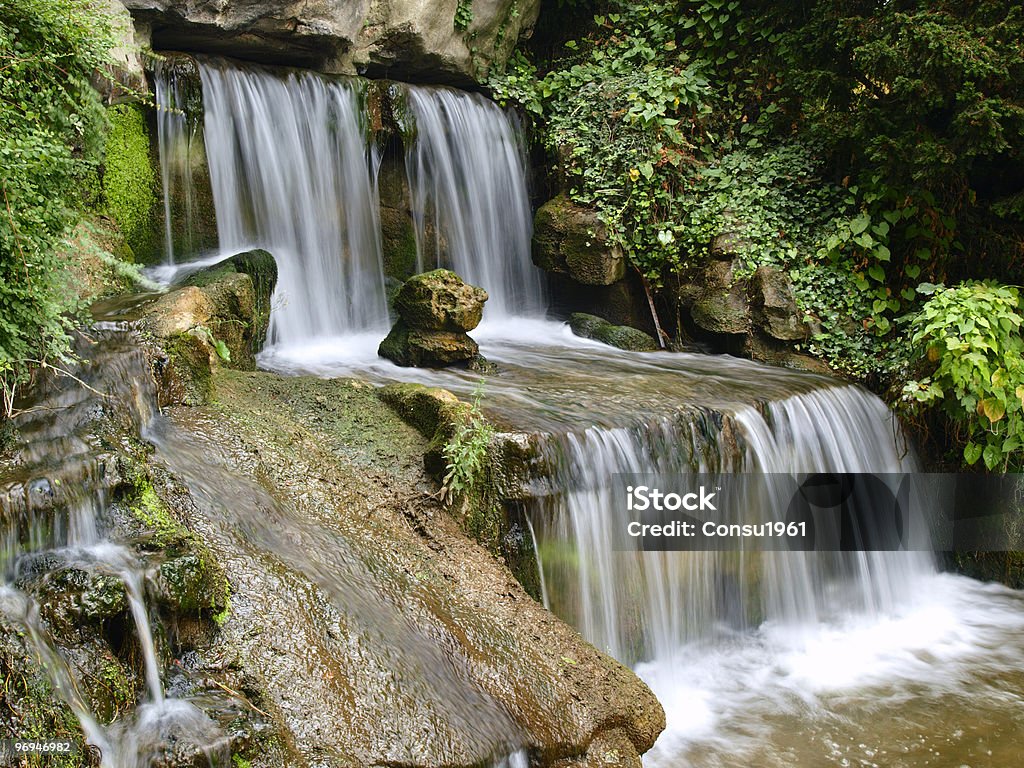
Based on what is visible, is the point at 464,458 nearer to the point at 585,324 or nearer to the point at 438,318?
the point at 438,318

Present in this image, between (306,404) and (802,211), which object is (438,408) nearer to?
(306,404)

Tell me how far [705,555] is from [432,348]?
2.45m

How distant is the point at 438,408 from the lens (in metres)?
4.73

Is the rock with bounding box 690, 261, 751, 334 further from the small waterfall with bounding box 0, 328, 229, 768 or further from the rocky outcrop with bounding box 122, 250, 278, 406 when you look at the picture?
the small waterfall with bounding box 0, 328, 229, 768

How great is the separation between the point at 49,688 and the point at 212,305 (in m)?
2.96

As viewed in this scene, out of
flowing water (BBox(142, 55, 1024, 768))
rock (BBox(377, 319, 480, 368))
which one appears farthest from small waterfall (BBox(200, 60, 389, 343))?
rock (BBox(377, 319, 480, 368))

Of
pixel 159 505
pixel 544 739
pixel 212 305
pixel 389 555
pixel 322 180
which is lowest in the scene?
pixel 544 739

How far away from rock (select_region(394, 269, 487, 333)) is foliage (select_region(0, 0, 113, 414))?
2.43 metres

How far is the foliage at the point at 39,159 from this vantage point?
361 centimetres

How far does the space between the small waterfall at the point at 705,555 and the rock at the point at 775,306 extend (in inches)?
38.3

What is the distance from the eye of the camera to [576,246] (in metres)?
8.28

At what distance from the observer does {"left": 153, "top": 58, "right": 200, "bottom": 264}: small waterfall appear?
6.98 metres

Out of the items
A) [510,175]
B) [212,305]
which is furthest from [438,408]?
[510,175]

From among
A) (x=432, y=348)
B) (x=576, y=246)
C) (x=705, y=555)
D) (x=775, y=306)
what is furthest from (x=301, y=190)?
(x=705, y=555)
